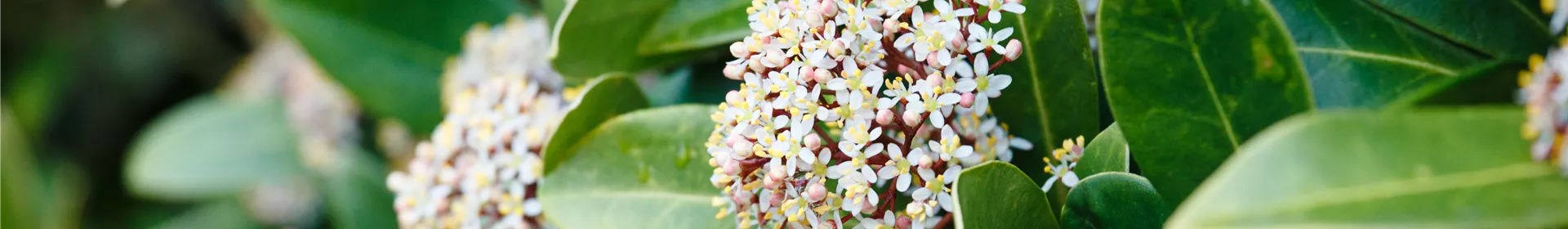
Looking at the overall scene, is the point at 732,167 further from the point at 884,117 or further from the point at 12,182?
the point at 12,182

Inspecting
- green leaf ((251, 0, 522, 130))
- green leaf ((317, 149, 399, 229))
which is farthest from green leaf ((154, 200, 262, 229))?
green leaf ((251, 0, 522, 130))

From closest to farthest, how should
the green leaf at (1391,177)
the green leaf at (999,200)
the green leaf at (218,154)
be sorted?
the green leaf at (1391,177), the green leaf at (999,200), the green leaf at (218,154)

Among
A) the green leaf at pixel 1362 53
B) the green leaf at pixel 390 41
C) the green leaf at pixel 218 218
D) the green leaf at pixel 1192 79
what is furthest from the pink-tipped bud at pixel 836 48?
the green leaf at pixel 218 218

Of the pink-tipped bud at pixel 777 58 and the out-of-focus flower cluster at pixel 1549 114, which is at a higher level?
the pink-tipped bud at pixel 777 58

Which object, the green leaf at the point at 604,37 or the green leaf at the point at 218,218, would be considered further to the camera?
the green leaf at the point at 218,218

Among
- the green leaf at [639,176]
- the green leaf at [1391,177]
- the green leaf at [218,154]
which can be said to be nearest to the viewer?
the green leaf at [1391,177]

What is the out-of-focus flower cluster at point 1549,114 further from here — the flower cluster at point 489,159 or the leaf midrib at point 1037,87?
the flower cluster at point 489,159

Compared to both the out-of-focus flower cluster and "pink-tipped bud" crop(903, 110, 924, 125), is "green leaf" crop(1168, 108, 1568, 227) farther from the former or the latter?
"pink-tipped bud" crop(903, 110, 924, 125)
